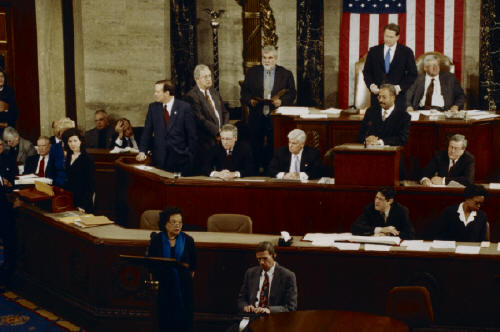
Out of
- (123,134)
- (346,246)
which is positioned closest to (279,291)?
(346,246)

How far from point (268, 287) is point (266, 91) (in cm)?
415

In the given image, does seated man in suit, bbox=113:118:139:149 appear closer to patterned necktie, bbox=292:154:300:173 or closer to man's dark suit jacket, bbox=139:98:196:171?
man's dark suit jacket, bbox=139:98:196:171

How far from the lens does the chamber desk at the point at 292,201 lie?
310 inches

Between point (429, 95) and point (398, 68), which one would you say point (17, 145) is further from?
point (429, 95)

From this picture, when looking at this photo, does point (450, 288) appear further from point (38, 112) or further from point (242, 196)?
point (38, 112)

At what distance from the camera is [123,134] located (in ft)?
35.7

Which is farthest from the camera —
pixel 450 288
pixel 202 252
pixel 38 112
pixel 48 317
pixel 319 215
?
pixel 38 112

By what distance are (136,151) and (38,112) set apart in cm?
264

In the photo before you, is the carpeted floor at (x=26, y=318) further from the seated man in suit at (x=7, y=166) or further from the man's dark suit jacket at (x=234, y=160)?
the man's dark suit jacket at (x=234, y=160)

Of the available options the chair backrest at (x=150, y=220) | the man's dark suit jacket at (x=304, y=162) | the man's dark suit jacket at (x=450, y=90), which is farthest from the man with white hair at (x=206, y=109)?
the man's dark suit jacket at (x=450, y=90)

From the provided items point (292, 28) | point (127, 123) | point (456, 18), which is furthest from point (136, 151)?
point (456, 18)

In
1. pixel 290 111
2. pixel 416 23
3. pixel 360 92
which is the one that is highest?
pixel 416 23

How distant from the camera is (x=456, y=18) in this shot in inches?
462

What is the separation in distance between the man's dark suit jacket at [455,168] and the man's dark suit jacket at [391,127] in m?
0.39
